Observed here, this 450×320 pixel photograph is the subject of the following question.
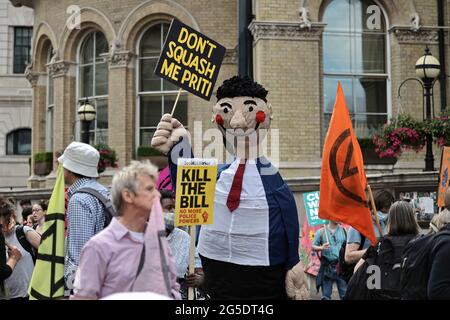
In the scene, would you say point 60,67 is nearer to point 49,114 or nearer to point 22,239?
point 49,114

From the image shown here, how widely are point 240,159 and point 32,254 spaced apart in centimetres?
270

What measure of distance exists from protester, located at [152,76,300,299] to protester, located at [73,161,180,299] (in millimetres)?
1848

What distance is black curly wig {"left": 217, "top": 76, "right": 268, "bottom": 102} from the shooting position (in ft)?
20.8

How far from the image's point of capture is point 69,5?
70.8 ft

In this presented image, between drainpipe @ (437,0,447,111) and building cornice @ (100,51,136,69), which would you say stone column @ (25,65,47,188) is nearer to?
building cornice @ (100,51,136,69)

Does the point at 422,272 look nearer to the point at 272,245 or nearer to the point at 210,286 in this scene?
the point at 272,245

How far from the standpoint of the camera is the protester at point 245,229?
229 inches

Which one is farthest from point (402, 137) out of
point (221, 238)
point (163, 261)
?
point (163, 261)

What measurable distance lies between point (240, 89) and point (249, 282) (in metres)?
1.73

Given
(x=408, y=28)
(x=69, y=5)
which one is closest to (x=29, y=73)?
(x=69, y=5)

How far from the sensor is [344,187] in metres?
6.42

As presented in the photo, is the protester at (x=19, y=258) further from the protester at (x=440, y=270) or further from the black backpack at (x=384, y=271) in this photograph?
the protester at (x=440, y=270)

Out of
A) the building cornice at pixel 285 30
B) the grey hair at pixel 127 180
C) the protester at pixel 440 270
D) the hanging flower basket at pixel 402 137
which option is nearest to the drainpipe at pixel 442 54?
the building cornice at pixel 285 30

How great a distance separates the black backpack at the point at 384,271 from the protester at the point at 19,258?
3.23 metres
